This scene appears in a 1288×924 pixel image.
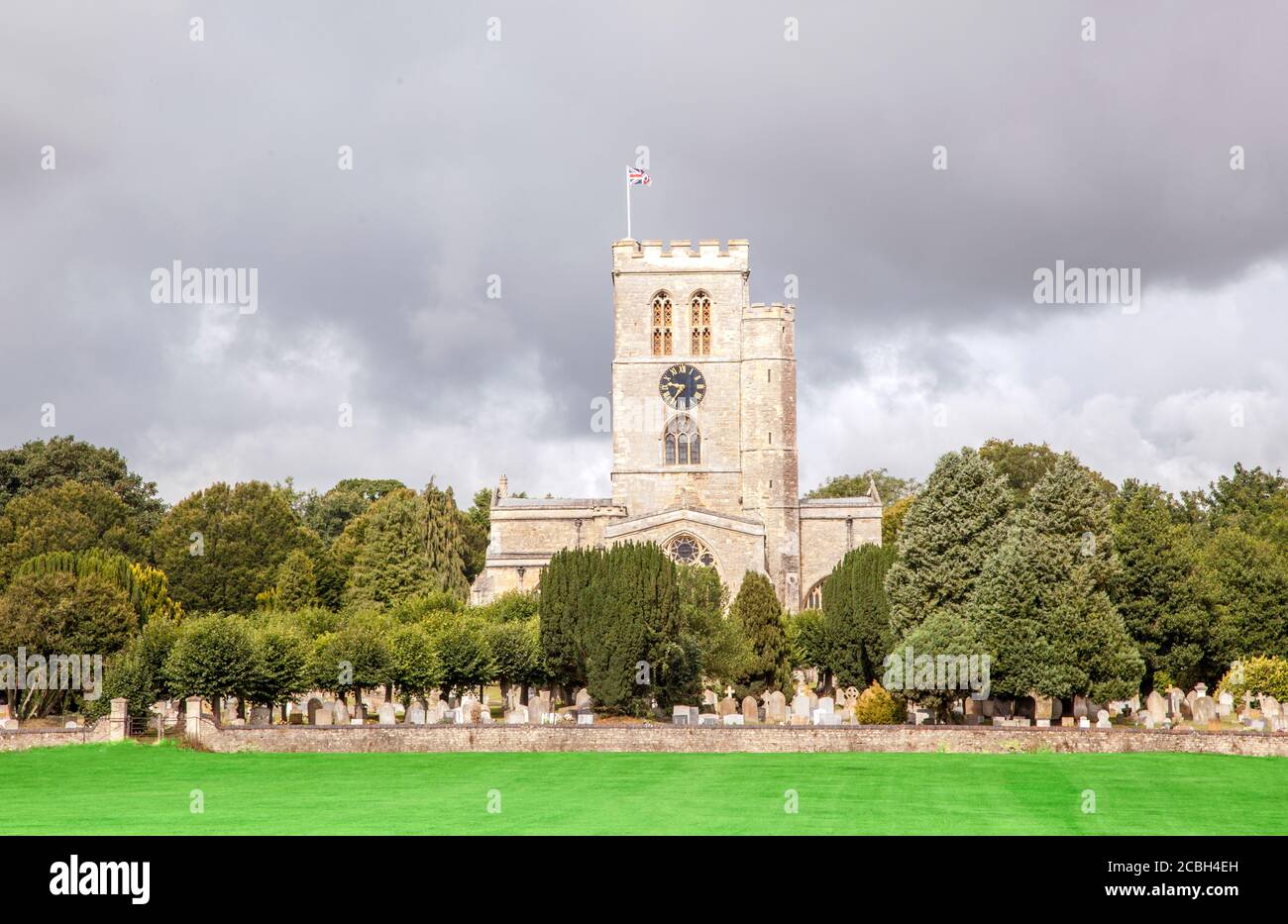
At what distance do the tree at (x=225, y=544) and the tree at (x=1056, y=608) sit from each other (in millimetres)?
43085

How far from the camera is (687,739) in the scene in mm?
36812

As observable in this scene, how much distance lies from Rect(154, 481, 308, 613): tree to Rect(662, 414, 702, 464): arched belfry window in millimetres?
19985

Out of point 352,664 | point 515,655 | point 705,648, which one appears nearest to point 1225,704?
point 705,648

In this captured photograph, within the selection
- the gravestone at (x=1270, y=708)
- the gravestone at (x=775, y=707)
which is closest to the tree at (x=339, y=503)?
the gravestone at (x=775, y=707)

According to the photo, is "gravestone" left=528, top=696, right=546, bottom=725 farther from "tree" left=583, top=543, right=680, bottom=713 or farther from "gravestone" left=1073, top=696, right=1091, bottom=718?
"gravestone" left=1073, top=696, right=1091, bottom=718

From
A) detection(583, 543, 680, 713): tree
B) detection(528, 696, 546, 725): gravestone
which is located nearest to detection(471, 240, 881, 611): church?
detection(528, 696, 546, 725): gravestone

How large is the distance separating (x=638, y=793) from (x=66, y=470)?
6686cm

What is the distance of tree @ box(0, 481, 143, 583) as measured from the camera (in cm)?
6888

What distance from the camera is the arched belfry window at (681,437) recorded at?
77750 millimetres

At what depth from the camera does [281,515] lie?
7894 cm

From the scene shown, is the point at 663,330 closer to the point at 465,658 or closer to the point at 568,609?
the point at 568,609
